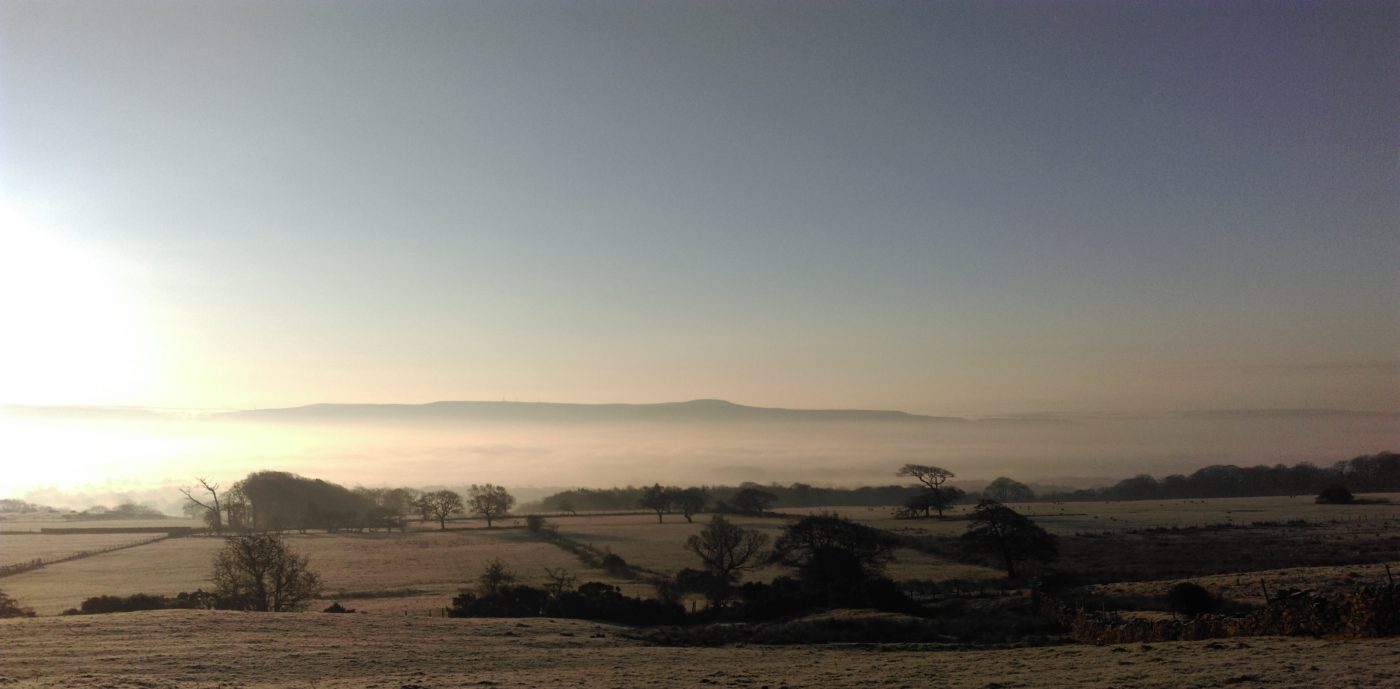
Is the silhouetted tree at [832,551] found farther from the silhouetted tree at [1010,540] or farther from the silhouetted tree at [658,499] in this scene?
the silhouetted tree at [658,499]

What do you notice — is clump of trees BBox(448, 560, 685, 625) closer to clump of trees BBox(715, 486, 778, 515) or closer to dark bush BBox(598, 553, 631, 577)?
dark bush BBox(598, 553, 631, 577)

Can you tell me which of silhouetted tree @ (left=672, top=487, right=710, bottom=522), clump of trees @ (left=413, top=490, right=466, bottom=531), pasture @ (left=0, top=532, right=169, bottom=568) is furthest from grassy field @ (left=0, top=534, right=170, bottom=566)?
silhouetted tree @ (left=672, top=487, right=710, bottom=522)

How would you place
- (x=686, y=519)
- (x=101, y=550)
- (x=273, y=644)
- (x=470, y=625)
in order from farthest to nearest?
(x=686, y=519) < (x=101, y=550) < (x=470, y=625) < (x=273, y=644)

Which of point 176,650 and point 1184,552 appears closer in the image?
point 176,650

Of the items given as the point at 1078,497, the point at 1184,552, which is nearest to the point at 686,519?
the point at 1184,552

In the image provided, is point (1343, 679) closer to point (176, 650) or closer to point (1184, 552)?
point (176, 650)

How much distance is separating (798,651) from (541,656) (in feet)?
25.5

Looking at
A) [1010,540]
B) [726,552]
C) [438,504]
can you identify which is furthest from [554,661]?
[438,504]

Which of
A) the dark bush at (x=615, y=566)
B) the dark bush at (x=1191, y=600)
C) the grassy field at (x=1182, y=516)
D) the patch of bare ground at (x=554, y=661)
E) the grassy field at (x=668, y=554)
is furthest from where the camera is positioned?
the grassy field at (x=1182, y=516)

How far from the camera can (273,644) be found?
76.7 feet

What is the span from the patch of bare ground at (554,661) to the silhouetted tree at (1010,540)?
97.7 ft

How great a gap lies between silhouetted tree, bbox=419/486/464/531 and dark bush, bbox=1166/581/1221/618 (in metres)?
90.2

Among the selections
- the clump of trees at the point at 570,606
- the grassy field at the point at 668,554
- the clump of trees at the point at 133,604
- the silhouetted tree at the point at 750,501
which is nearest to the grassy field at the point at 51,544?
the grassy field at the point at 668,554

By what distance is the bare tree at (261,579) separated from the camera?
39.9 metres
